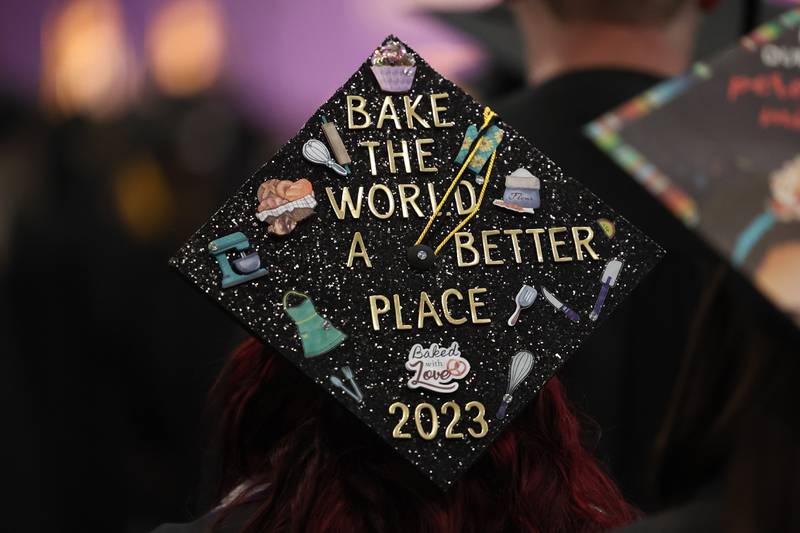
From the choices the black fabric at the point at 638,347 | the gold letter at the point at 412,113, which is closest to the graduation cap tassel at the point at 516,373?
the gold letter at the point at 412,113

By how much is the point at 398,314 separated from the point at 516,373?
0.52 feet

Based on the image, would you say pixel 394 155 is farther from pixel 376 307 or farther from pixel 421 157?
pixel 376 307

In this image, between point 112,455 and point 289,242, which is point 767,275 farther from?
point 112,455

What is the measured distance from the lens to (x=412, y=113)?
177 cm

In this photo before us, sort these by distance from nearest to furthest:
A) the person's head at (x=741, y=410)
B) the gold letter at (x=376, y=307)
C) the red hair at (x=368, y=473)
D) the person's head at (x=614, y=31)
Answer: the person's head at (x=741, y=410) → the red hair at (x=368, y=473) → the gold letter at (x=376, y=307) → the person's head at (x=614, y=31)

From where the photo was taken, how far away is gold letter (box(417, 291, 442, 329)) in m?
1.70

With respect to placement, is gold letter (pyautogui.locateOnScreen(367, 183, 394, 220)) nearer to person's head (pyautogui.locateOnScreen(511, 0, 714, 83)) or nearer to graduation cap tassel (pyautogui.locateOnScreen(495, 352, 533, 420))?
graduation cap tassel (pyautogui.locateOnScreen(495, 352, 533, 420))

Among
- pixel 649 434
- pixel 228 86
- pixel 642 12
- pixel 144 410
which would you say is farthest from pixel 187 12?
pixel 649 434

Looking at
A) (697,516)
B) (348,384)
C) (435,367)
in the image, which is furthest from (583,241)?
(697,516)

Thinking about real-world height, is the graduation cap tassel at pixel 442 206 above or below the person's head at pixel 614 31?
below

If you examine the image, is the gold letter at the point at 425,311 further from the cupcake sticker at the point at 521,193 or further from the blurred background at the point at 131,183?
the blurred background at the point at 131,183

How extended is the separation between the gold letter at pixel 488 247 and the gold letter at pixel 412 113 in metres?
0.16

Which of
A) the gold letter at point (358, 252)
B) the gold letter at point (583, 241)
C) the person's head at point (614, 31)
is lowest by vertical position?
the gold letter at point (583, 241)

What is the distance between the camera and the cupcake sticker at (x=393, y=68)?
1.77m
